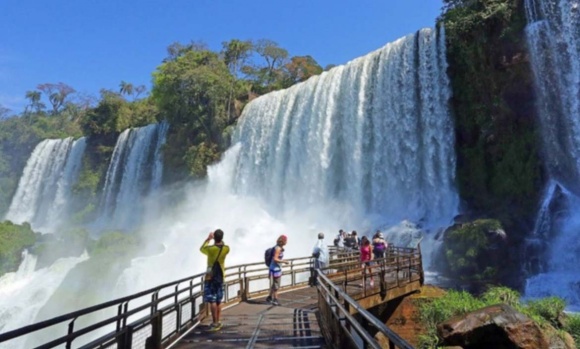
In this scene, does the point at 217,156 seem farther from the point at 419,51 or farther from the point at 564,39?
the point at 564,39

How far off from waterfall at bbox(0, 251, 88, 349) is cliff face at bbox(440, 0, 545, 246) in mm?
26804

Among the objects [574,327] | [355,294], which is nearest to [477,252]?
[574,327]

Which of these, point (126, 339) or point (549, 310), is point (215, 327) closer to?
point (126, 339)

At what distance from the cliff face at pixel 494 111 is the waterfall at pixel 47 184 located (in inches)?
1884

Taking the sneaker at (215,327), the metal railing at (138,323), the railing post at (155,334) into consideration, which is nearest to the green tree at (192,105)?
the metal railing at (138,323)

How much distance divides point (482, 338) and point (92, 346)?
6.42 m

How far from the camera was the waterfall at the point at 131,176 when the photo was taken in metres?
47.1

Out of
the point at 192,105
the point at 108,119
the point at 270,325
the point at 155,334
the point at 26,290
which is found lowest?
the point at 26,290

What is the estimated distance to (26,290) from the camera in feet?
104

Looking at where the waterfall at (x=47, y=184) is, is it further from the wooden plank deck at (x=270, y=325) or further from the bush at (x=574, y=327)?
the bush at (x=574, y=327)

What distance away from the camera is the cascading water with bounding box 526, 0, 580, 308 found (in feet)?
67.9

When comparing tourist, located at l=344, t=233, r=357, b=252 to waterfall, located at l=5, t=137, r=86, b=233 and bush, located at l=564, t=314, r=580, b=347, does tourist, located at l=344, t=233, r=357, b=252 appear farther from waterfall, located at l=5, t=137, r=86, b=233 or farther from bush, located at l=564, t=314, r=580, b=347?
waterfall, located at l=5, t=137, r=86, b=233

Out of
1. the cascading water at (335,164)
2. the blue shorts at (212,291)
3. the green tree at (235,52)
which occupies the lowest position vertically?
the blue shorts at (212,291)

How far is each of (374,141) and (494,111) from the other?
7107 millimetres
